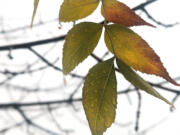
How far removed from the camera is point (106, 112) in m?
0.06

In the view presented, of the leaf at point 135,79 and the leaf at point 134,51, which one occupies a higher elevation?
A: the leaf at point 134,51

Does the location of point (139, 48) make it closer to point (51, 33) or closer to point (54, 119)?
point (51, 33)

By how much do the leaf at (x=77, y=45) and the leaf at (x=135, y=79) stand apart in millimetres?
10

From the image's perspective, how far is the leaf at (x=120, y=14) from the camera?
7 cm

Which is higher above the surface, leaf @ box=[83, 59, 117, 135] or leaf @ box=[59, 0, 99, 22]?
leaf @ box=[59, 0, 99, 22]

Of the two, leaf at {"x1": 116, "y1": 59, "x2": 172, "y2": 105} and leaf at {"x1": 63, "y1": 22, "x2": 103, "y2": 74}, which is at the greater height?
leaf at {"x1": 63, "y1": 22, "x2": 103, "y2": 74}

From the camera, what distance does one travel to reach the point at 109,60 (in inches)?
2.9

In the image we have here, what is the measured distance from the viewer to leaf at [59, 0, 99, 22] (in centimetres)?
8

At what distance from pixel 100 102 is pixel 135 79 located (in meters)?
0.01

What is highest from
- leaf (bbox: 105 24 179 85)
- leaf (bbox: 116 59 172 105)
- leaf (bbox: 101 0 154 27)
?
leaf (bbox: 101 0 154 27)

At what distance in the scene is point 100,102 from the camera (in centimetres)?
7

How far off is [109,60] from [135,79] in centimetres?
1

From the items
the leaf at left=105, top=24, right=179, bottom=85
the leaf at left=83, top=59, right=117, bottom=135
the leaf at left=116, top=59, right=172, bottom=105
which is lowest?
the leaf at left=83, top=59, right=117, bottom=135

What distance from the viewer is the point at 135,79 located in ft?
0.21
